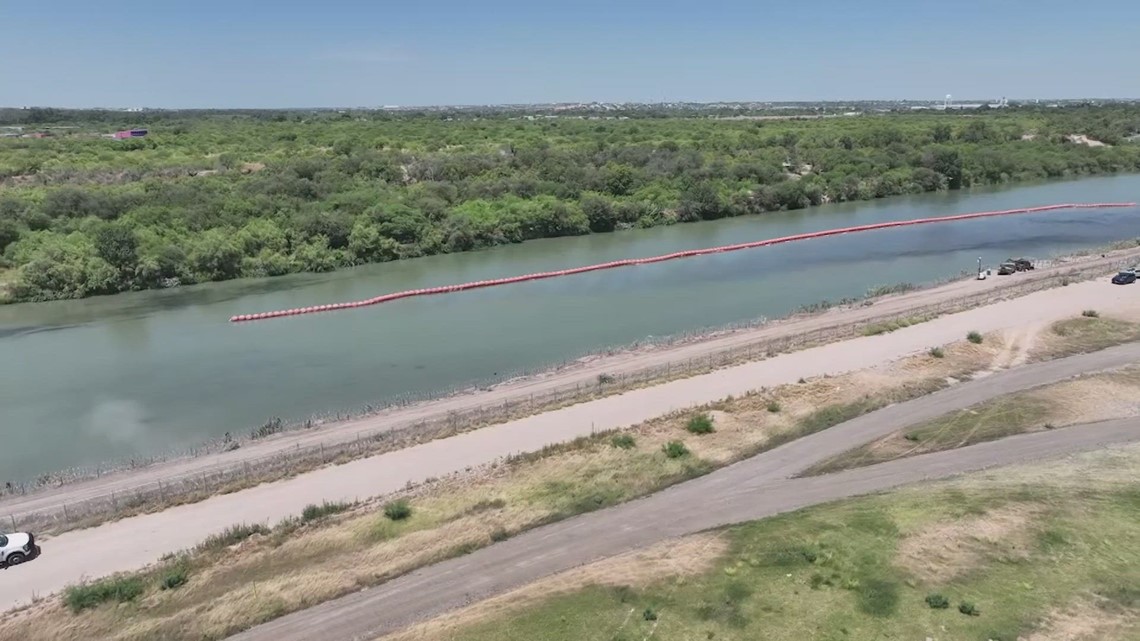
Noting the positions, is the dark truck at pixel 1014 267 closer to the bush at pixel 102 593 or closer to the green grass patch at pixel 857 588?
the green grass patch at pixel 857 588

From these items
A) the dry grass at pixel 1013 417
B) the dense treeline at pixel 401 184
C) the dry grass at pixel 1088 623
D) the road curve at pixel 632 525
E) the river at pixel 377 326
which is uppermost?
the dense treeline at pixel 401 184

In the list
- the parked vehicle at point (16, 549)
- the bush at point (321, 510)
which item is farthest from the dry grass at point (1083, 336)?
the parked vehicle at point (16, 549)

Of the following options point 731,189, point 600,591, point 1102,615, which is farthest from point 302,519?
point 731,189

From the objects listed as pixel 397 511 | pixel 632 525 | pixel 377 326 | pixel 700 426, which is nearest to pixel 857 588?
pixel 632 525

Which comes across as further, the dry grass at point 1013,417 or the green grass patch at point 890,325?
the green grass patch at point 890,325

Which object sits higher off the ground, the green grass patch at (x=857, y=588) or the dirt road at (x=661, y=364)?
the green grass patch at (x=857, y=588)
